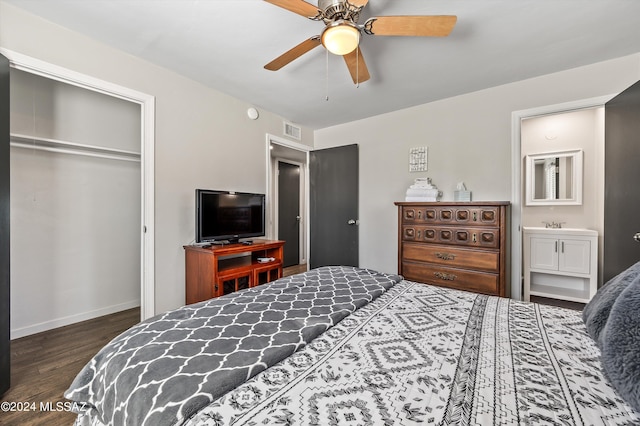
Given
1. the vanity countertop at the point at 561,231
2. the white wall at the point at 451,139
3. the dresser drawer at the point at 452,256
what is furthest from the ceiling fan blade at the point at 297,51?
the vanity countertop at the point at 561,231

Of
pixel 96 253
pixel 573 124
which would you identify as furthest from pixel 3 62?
pixel 573 124

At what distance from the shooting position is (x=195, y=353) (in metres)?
0.85

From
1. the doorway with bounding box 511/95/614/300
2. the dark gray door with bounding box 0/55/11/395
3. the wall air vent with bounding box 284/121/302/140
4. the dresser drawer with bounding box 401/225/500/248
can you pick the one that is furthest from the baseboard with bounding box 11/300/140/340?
the doorway with bounding box 511/95/614/300

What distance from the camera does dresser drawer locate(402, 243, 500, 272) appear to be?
2574mm

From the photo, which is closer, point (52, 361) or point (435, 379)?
point (435, 379)

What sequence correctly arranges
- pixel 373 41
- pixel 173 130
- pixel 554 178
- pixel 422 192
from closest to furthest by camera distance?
1. pixel 373 41
2. pixel 173 130
3. pixel 422 192
4. pixel 554 178

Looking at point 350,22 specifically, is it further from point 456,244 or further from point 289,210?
point 289,210

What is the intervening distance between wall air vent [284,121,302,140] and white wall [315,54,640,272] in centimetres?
45

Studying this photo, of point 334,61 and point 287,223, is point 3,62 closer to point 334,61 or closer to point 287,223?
point 334,61

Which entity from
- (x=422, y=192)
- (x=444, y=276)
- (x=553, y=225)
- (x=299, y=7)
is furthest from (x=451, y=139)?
(x=299, y=7)

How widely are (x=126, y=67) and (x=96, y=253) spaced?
192 cm

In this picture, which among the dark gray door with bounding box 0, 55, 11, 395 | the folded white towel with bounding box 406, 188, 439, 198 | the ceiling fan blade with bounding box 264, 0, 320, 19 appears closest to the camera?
the ceiling fan blade with bounding box 264, 0, 320, 19

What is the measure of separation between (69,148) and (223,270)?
1978 mm

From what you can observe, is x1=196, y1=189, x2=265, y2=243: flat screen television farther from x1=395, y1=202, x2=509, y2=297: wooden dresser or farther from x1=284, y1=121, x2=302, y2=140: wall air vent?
x1=395, y1=202, x2=509, y2=297: wooden dresser
